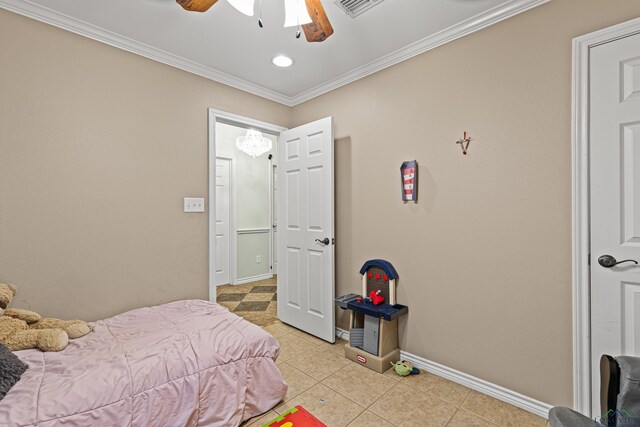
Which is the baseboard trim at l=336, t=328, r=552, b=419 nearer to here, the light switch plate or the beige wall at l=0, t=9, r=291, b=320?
the beige wall at l=0, t=9, r=291, b=320

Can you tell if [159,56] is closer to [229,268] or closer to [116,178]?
[116,178]

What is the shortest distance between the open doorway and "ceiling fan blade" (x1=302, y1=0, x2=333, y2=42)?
9.08 ft

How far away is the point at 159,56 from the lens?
7.81ft

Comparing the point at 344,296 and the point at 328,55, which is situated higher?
the point at 328,55

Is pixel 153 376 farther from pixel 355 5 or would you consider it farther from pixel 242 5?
pixel 355 5

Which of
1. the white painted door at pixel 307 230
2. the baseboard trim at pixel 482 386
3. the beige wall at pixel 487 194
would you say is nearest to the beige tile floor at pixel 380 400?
the baseboard trim at pixel 482 386

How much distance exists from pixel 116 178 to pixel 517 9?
296 cm

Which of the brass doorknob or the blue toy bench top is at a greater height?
the brass doorknob

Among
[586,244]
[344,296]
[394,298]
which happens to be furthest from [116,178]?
[586,244]

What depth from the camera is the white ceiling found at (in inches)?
73.5

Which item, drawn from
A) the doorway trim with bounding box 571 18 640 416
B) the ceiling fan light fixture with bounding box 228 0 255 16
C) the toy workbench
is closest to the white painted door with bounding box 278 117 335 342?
the toy workbench

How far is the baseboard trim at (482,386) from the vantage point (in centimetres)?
178

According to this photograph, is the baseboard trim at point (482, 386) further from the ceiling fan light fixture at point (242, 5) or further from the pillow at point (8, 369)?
the ceiling fan light fixture at point (242, 5)

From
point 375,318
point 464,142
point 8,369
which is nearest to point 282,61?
point 464,142
